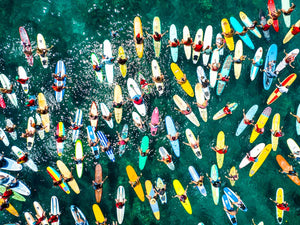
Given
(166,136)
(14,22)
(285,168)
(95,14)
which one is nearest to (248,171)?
(285,168)

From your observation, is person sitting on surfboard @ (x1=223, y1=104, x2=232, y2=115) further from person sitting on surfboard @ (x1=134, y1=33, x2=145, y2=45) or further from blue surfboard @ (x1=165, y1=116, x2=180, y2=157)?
person sitting on surfboard @ (x1=134, y1=33, x2=145, y2=45)

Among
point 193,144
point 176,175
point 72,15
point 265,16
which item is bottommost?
point 176,175

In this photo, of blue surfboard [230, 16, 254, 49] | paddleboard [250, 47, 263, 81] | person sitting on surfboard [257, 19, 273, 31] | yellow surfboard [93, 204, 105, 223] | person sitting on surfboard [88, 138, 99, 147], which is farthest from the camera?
yellow surfboard [93, 204, 105, 223]

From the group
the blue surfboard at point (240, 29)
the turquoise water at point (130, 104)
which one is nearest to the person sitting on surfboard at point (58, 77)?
the turquoise water at point (130, 104)

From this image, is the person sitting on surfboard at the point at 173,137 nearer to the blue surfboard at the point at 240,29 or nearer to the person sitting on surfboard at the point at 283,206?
the blue surfboard at the point at 240,29

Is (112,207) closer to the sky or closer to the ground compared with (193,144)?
closer to the ground

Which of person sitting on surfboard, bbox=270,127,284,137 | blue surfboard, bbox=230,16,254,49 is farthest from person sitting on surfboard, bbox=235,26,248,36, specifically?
person sitting on surfboard, bbox=270,127,284,137

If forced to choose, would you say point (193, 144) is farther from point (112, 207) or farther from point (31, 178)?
point (31, 178)
